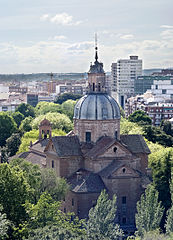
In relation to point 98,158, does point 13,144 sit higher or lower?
lower

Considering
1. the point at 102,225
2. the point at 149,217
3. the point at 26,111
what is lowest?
the point at 102,225

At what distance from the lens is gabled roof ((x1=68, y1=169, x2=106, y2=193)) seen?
193 feet

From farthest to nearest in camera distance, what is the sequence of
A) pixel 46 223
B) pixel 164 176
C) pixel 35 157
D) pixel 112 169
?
pixel 35 157 < pixel 112 169 < pixel 164 176 < pixel 46 223

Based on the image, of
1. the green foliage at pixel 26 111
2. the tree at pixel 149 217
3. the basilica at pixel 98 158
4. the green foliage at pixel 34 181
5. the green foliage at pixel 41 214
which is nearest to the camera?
the green foliage at pixel 41 214

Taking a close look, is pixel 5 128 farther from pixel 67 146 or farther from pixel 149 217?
pixel 149 217

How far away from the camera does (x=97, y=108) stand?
6291 centimetres

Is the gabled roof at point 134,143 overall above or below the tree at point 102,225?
above

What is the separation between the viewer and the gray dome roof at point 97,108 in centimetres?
6288

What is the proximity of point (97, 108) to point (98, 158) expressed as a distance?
5469mm

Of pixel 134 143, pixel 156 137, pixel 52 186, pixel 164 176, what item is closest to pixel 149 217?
pixel 52 186

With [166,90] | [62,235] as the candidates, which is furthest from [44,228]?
[166,90]

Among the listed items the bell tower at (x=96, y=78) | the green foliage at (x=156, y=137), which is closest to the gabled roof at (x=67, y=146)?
the bell tower at (x=96, y=78)

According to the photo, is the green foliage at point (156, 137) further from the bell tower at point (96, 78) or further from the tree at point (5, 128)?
the tree at point (5, 128)

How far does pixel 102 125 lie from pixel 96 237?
21.3 meters
